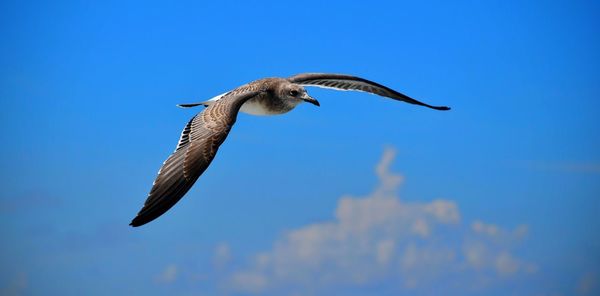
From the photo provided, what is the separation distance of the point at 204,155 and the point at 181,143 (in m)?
0.79

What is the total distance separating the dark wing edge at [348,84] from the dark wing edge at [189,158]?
4.32 m

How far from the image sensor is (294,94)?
18938mm

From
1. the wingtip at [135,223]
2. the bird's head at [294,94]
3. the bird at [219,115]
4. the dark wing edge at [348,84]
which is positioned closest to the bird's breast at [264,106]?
the bird at [219,115]

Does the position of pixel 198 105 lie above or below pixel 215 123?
above

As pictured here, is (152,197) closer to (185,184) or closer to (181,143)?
(185,184)

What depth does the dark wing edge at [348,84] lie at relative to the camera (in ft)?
68.4

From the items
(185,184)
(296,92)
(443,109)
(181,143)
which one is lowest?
(185,184)

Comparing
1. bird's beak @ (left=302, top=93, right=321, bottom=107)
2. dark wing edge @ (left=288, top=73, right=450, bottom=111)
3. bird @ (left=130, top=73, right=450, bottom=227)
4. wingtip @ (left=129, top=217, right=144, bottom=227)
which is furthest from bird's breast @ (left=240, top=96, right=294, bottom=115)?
wingtip @ (left=129, top=217, right=144, bottom=227)

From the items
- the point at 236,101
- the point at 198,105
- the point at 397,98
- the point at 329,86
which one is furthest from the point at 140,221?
the point at 397,98

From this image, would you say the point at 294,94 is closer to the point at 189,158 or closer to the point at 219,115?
the point at 219,115

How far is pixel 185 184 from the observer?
1411 cm

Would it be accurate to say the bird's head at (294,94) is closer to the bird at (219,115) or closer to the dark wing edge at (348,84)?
the bird at (219,115)

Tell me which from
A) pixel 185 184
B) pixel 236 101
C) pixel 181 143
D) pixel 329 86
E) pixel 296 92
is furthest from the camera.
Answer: pixel 329 86

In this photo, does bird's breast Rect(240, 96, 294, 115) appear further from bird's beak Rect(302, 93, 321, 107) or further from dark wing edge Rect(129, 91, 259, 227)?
dark wing edge Rect(129, 91, 259, 227)
